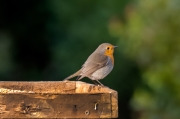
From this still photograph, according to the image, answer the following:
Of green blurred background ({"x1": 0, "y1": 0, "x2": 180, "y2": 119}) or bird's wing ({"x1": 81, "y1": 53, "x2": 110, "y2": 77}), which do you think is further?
green blurred background ({"x1": 0, "y1": 0, "x2": 180, "y2": 119})

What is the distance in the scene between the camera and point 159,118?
9070 millimetres

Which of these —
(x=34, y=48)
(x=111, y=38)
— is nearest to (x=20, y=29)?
(x=34, y=48)

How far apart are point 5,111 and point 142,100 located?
499 centimetres

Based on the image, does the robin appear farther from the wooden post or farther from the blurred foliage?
the wooden post

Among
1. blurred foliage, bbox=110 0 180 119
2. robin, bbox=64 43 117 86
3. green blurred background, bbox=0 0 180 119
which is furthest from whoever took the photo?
green blurred background, bbox=0 0 180 119

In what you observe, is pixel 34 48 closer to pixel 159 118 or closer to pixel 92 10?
pixel 92 10

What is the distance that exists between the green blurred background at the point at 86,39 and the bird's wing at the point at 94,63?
132 cm

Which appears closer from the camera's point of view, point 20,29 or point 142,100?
point 142,100

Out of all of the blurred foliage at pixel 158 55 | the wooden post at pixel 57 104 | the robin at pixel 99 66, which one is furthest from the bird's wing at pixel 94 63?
the wooden post at pixel 57 104

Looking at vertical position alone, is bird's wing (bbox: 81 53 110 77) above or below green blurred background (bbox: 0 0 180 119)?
below

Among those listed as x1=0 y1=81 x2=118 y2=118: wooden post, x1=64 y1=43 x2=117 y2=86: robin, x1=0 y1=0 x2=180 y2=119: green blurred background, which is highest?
x1=0 y1=0 x2=180 y2=119: green blurred background

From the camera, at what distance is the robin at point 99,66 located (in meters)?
7.81

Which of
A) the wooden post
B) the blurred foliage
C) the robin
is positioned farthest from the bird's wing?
the wooden post

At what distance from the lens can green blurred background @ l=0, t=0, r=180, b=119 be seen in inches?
373
